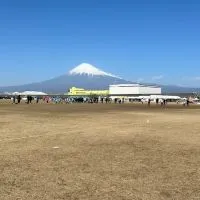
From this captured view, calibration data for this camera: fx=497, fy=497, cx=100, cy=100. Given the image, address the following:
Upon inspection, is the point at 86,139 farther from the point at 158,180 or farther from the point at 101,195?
the point at 101,195

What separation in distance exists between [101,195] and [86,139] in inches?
479

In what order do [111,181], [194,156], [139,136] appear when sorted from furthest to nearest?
[139,136], [194,156], [111,181]

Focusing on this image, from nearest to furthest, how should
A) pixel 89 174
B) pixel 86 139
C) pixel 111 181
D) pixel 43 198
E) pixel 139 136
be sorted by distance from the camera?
pixel 43 198 → pixel 111 181 → pixel 89 174 → pixel 86 139 → pixel 139 136

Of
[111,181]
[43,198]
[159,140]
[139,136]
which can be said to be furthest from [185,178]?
[139,136]

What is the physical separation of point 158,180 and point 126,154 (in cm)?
510

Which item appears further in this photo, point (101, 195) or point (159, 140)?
point (159, 140)

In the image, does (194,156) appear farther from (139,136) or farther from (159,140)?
(139,136)

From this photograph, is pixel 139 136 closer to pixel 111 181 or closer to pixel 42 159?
pixel 42 159

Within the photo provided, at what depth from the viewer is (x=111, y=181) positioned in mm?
12875

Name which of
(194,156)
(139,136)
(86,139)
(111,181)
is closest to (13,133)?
(86,139)

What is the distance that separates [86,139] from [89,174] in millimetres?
9618

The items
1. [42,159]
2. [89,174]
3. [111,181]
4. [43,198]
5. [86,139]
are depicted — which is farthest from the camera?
[86,139]

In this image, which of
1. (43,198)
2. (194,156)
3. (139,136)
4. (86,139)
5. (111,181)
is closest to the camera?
(43,198)

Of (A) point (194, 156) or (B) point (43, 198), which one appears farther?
(A) point (194, 156)
